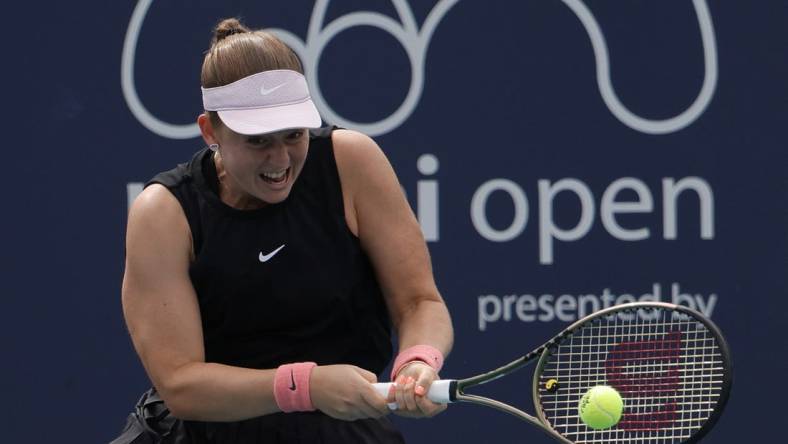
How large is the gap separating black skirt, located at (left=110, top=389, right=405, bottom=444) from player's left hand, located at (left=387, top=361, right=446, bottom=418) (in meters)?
0.23

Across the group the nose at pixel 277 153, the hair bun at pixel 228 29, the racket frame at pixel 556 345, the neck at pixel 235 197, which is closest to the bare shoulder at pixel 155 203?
the neck at pixel 235 197

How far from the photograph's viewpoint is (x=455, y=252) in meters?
4.96

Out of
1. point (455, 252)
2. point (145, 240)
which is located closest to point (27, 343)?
point (455, 252)

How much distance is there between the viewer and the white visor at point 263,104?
116 inches

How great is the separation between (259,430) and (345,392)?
31 cm

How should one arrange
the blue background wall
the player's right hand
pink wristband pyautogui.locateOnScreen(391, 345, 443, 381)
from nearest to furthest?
1. the player's right hand
2. pink wristband pyautogui.locateOnScreen(391, 345, 443, 381)
3. the blue background wall

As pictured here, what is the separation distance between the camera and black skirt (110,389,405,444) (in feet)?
10.4

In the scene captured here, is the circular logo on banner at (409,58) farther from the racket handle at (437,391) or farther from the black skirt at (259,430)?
the racket handle at (437,391)

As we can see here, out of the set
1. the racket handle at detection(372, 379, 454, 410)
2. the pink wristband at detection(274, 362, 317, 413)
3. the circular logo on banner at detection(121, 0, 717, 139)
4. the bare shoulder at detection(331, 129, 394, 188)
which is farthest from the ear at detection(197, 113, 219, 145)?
the circular logo on banner at detection(121, 0, 717, 139)

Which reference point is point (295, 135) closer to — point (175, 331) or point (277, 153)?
point (277, 153)

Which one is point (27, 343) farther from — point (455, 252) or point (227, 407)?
point (227, 407)

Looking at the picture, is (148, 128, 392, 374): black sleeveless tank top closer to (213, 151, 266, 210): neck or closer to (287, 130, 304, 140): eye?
(213, 151, 266, 210): neck

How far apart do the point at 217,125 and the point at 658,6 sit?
7.76 ft

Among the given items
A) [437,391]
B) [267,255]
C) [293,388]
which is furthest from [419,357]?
[267,255]
